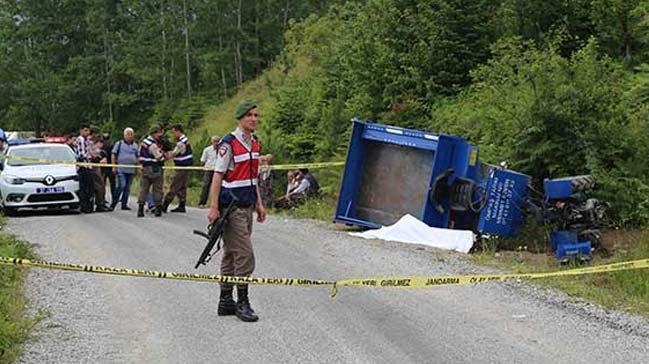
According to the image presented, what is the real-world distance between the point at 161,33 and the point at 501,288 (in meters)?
49.6

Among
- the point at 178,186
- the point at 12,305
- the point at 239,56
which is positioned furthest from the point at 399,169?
the point at 239,56

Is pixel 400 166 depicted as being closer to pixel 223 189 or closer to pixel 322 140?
pixel 223 189

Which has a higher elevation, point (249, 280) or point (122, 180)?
point (249, 280)

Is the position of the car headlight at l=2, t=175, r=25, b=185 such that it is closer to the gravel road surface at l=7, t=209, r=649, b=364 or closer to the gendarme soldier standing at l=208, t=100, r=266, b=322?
the gravel road surface at l=7, t=209, r=649, b=364

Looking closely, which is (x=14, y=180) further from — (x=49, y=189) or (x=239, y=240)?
(x=239, y=240)

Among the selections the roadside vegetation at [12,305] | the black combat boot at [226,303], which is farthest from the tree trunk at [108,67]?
the black combat boot at [226,303]

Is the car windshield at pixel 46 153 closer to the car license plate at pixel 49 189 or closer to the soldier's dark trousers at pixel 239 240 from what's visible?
the car license plate at pixel 49 189

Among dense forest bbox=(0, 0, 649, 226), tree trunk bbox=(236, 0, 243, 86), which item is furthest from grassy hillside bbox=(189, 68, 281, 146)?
tree trunk bbox=(236, 0, 243, 86)

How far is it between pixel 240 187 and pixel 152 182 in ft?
32.0

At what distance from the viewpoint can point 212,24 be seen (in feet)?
173

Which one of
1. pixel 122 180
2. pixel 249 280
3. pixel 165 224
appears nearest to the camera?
pixel 249 280

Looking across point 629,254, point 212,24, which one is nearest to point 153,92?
point 212,24

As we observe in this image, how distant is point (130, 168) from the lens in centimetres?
1825

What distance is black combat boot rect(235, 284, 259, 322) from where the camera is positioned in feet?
25.1
